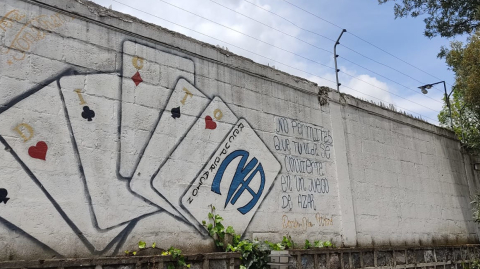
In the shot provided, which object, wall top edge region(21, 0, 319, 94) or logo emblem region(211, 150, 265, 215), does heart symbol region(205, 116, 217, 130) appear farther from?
wall top edge region(21, 0, 319, 94)

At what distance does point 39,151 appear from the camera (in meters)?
4.70

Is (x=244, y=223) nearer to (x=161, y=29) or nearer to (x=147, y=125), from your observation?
(x=147, y=125)

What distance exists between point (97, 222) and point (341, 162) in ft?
15.3

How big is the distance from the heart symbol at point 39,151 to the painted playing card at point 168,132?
1.04 m

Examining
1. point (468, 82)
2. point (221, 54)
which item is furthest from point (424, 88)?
point (221, 54)

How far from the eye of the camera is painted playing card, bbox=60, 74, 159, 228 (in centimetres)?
502

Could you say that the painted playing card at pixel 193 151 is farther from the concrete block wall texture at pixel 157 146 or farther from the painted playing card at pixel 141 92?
the painted playing card at pixel 141 92

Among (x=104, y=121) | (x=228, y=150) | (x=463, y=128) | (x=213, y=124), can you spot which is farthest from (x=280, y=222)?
(x=463, y=128)

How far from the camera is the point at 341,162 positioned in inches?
321

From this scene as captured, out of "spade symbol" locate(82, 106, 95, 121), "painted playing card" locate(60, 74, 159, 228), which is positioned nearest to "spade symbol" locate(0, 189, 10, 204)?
"painted playing card" locate(60, 74, 159, 228)

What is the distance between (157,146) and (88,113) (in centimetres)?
95

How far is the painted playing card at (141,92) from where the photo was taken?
541 cm

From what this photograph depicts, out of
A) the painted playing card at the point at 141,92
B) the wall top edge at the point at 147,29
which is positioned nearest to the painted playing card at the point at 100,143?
the painted playing card at the point at 141,92

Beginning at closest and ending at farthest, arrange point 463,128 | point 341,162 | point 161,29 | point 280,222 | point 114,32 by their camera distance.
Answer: point 114,32 → point 161,29 → point 280,222 → point 341,162 → point 463,128
